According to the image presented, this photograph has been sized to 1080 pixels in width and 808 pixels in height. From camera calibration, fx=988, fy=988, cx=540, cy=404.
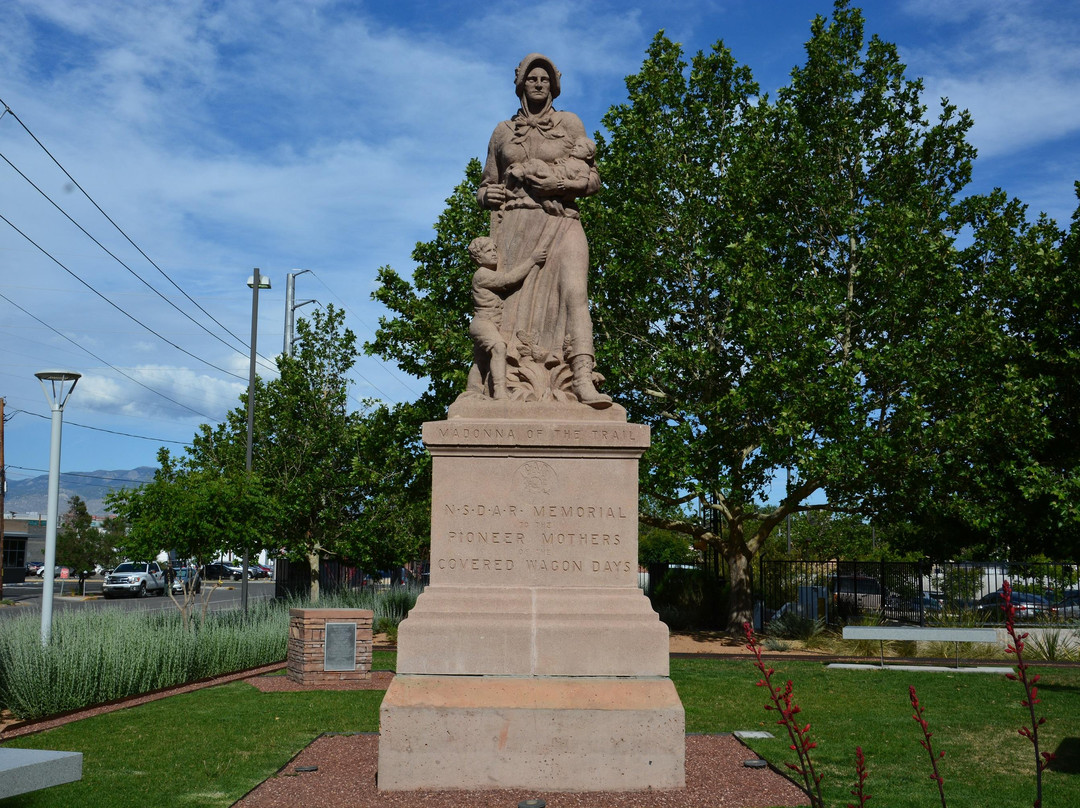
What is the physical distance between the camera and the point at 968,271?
74.8 feet

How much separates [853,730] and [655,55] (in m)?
17.8

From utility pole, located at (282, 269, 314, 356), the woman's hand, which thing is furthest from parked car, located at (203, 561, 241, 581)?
the woman's hand

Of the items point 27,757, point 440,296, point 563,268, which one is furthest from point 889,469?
point 27,757

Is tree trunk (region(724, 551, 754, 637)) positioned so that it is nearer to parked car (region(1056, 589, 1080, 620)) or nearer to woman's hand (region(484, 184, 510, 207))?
parked car (region(1056, 589, 1080, 620))

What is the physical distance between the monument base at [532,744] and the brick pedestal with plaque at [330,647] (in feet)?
25.0

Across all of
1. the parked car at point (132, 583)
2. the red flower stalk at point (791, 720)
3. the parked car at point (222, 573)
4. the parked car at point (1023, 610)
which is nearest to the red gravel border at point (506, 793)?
the red flower stalk at point (791, 720)

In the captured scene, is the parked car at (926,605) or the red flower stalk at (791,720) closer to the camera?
the red flower stalk at (791,720)

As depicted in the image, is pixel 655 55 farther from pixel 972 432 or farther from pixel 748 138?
pixel 972 432

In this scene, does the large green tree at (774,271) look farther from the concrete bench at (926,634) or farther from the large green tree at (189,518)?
the large green tree at (189,518)

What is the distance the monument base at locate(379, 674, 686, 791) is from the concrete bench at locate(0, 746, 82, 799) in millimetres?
2270

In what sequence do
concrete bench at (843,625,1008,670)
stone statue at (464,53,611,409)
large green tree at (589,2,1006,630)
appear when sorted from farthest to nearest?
1. large green tree at (589,2,1006,630)
2. concrete bench at (843,625,1008,670)
3. stone statue at (464,53,611,409)

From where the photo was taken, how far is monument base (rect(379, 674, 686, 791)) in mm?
6719

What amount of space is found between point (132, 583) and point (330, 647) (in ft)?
122

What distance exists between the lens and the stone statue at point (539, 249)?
313 inches
